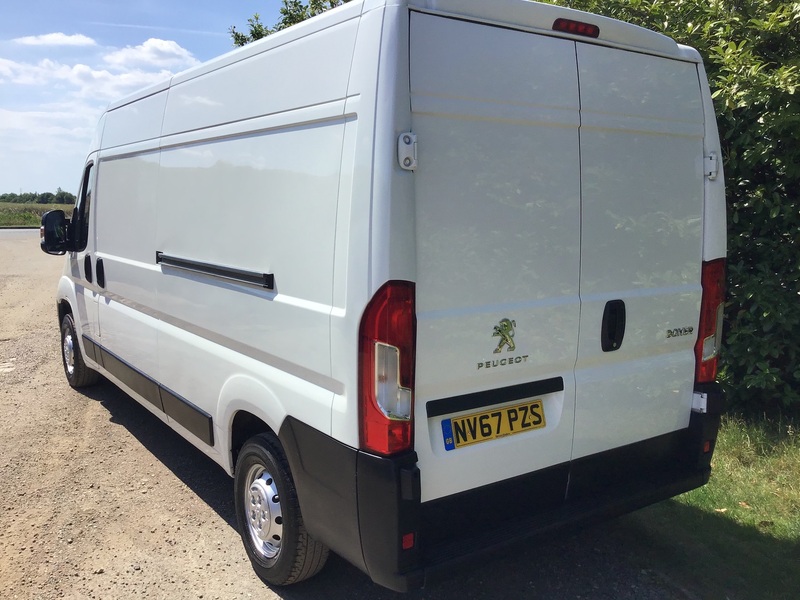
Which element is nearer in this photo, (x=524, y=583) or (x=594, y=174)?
(x=594, y=174)

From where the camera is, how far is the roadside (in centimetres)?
332

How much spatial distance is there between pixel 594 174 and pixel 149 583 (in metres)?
2.89

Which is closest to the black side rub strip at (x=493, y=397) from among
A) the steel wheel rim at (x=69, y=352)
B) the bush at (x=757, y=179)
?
the bush at (x=757, y=179)

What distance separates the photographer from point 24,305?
486 inches

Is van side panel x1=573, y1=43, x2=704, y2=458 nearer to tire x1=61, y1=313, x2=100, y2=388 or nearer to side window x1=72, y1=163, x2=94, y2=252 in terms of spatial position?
side window x1=72, y1=163, x2=94, y2=252

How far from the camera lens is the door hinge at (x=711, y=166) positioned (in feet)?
11.1

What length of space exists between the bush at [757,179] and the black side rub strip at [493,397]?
2507 mm

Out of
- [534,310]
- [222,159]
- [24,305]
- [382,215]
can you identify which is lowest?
[24,305]

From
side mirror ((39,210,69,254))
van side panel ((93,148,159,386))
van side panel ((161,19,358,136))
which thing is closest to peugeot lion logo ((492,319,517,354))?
van side panel ((161,19,358,136))

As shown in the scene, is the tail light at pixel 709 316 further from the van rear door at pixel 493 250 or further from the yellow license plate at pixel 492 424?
the yellow license plate at pixel 492 424

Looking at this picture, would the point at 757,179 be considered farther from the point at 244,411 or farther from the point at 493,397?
the point at 244,411

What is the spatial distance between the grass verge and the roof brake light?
2590mm

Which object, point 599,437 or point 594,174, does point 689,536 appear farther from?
point 594,174

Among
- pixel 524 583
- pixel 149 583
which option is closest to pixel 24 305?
pixel 149 583
